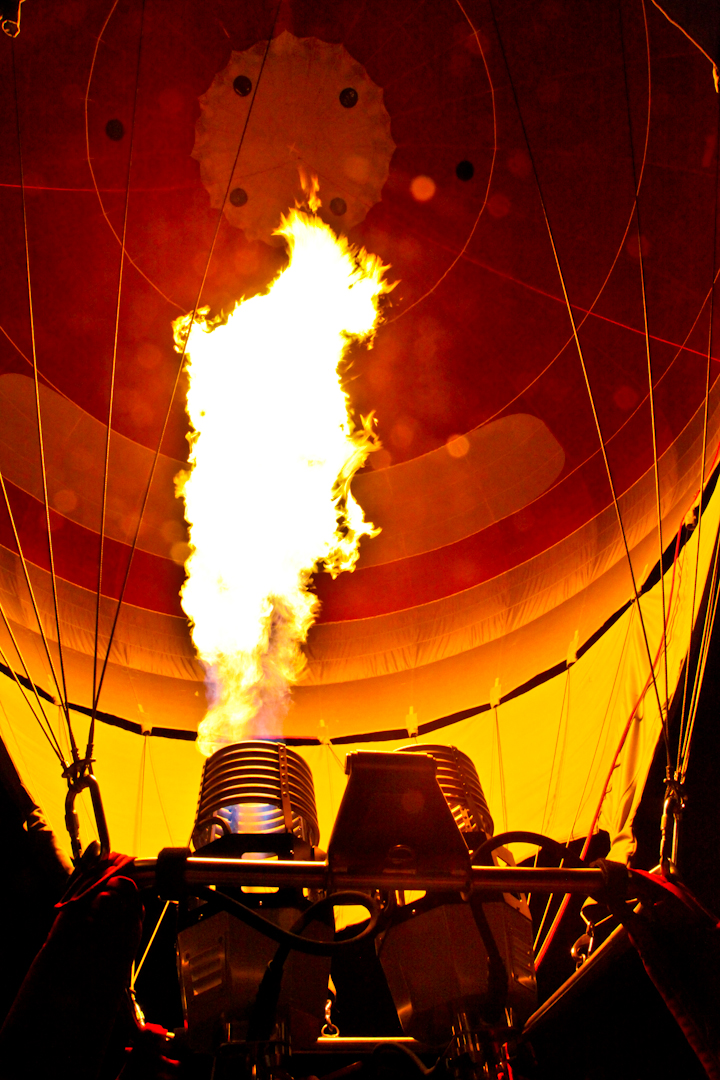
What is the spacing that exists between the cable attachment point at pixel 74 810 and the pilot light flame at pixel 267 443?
6.09 feet

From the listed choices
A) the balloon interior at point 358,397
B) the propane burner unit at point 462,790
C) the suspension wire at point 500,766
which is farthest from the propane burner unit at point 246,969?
the suspension wire at point 500,766

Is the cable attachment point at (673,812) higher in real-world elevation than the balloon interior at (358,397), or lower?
lower

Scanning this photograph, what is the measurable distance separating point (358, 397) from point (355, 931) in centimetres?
262

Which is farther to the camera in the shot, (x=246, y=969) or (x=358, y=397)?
(x=358, y=397)

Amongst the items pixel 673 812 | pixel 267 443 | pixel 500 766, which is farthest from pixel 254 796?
pixel 500 766

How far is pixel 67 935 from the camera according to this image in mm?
1071

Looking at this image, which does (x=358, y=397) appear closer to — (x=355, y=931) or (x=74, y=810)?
(x=74, y=810)

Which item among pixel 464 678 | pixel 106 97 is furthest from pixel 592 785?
pixel 106 97

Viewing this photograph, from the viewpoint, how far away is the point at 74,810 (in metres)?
1.48

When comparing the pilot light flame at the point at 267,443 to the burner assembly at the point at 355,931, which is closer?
the burner assembly at the point at 355,931

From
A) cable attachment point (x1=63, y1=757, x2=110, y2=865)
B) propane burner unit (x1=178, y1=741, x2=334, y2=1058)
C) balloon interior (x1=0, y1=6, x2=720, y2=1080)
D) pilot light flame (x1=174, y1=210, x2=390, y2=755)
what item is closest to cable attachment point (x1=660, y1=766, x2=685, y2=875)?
propane burner unit (x1=178, y1=741, x2=334, y2=1058)

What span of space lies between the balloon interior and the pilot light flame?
0.04ft

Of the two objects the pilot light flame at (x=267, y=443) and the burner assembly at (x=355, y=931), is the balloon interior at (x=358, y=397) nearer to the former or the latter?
the pilot light flame at (x=267, y=443)

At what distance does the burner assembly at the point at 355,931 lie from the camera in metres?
1.17
